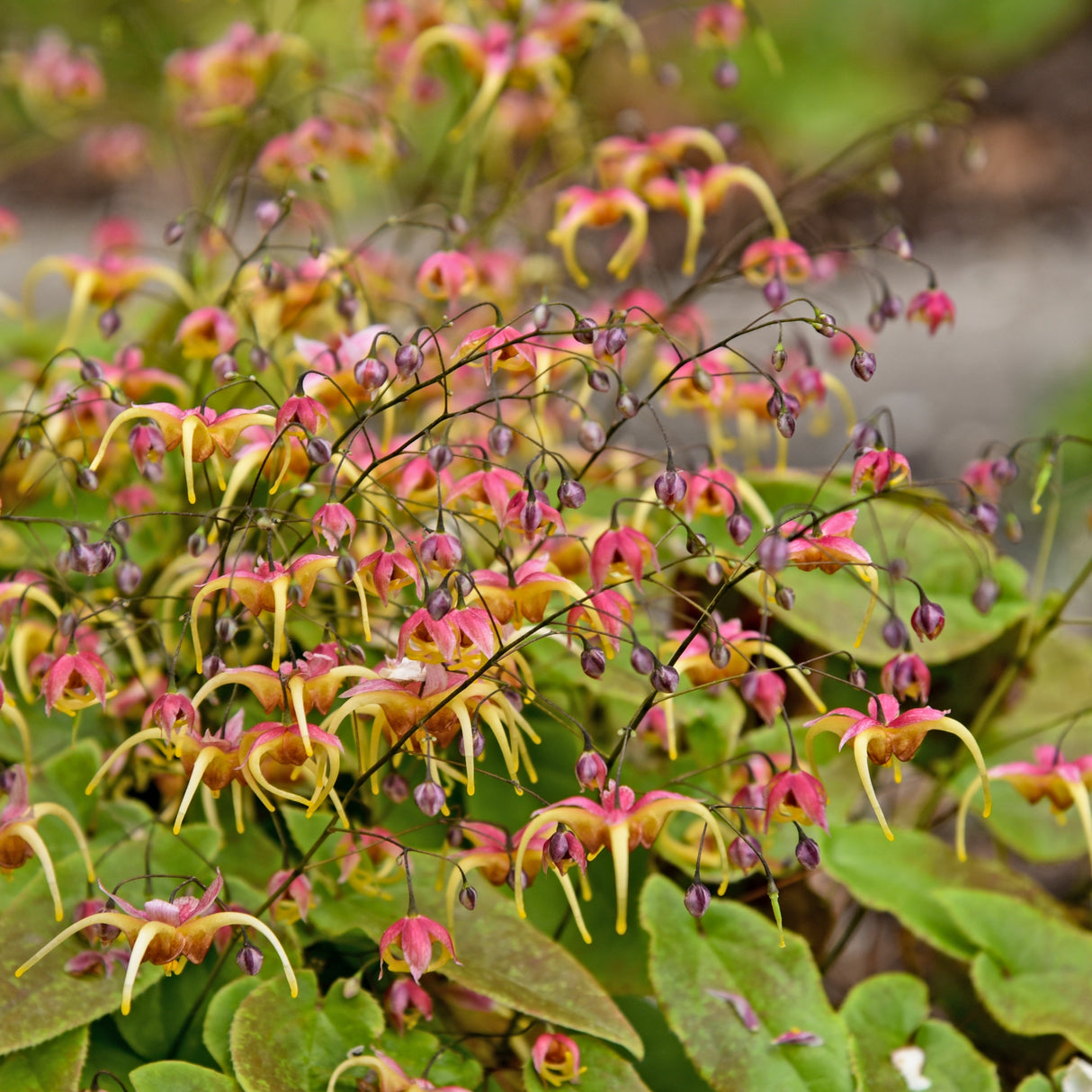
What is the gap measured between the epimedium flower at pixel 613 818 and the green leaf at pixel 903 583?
0.39 meters

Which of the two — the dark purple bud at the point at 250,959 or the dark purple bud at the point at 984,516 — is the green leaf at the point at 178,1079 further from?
the dark purple bud at the point at 984,516

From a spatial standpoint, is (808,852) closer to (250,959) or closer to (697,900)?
(697,900)

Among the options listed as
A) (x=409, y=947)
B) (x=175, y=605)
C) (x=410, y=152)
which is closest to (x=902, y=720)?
(x=409, y=947)

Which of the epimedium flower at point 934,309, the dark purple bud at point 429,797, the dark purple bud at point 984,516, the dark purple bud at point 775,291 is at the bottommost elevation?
the dark purple bud at point 429,797

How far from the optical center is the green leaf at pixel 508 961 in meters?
0.81

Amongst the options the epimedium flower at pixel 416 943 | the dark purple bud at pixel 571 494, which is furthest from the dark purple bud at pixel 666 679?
the epimedium flower at pixel 416 943

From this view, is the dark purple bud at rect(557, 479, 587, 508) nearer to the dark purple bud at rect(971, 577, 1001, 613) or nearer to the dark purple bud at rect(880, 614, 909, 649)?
the dark purple bud at rect(880, 614, 909, 649)

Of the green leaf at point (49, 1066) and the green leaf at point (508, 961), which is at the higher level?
the green leaf at point (508, 961)

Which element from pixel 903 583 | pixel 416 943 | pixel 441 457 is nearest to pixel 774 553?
pixel 441 457

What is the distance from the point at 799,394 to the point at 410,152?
1.88ft

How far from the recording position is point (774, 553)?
620 mm

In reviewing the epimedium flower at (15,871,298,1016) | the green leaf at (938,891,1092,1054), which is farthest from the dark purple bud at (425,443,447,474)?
the green leaf at (938,891,1092,1054)

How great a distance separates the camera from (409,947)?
732mm

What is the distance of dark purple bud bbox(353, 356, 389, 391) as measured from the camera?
74 centimetres
